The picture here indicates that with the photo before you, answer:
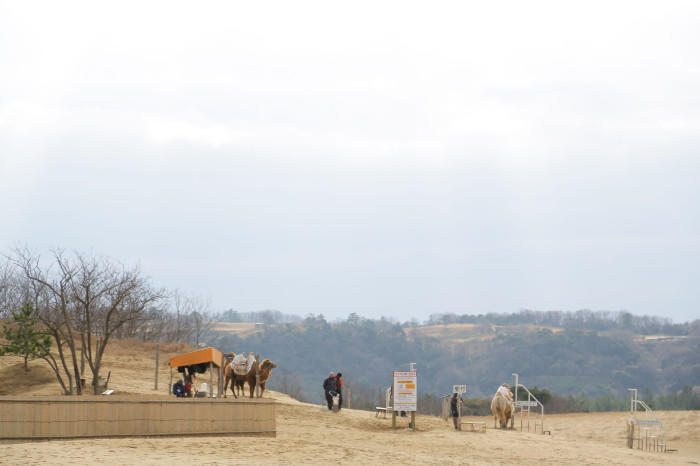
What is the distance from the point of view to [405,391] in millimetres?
26953

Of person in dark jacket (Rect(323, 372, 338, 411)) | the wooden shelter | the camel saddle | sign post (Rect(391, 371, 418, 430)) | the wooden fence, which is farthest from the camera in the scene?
person in dark jacket (Rect(323, 372, 338, 411))

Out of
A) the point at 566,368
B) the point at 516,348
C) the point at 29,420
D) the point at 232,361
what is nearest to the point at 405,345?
the point at 516,348

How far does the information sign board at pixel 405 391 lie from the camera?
26578 mm

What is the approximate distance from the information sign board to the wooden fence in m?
6.21

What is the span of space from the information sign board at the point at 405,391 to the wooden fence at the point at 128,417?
20.4ft

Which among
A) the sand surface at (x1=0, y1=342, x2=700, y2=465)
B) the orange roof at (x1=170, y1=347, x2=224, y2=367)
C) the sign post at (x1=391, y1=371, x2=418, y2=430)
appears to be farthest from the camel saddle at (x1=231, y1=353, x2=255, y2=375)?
the sign post at (x1=391, y1=371, x2=418, y2=430)

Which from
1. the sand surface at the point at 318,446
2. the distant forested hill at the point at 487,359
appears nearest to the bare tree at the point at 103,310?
the sand surface at the point at 318,446

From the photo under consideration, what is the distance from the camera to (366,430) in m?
25.8

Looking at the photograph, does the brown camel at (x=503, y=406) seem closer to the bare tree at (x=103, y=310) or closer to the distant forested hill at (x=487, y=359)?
the bare tree at (x=103, y=310)

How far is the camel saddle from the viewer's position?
2839 centimetres

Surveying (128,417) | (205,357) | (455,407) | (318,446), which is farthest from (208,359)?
(455,407)

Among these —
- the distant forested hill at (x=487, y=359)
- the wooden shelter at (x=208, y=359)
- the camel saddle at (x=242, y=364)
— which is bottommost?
the distant forested hill at (x=487, y=359)

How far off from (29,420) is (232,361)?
11.2 meters

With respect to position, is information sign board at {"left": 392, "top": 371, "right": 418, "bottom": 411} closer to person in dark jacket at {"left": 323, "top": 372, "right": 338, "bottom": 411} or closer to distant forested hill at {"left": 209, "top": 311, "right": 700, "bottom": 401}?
person in dark jacket at {"left": 323, "top": 372, "right": 338, "bottom": 411}
